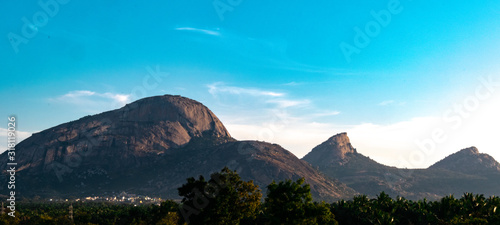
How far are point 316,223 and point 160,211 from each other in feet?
167

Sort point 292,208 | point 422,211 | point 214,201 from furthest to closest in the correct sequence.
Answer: point 422,211 < point 214,201 < point 292,208

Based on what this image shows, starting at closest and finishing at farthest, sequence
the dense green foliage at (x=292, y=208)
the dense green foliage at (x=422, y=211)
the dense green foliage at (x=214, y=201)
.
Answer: the dense green foliage at (x=292, y=208) → the dense green foliage at (x=422, y=211) → the dense green foliage at (x=214, y=201)

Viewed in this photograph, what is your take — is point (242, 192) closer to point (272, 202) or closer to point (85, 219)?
point (272, 202)

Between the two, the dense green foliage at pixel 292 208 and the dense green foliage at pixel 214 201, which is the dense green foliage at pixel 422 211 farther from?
the dense green foliage at pixel 214 201

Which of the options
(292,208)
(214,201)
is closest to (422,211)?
(292,208)

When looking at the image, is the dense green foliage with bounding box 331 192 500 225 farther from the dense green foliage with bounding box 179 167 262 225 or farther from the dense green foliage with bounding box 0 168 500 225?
the dense green foliage with bounding box 179 167 262 225

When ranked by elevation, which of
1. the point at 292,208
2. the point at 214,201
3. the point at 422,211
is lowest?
the point at 422,211

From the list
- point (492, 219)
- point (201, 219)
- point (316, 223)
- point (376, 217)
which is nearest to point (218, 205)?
point (201, 219)

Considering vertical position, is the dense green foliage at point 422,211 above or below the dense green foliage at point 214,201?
below

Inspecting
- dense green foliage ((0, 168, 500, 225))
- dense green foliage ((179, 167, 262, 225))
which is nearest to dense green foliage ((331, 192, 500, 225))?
dense green foliage ((0, 168, 500, 225))

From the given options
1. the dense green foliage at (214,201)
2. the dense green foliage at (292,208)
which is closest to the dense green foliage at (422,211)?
the dense green foliage at (292,208)

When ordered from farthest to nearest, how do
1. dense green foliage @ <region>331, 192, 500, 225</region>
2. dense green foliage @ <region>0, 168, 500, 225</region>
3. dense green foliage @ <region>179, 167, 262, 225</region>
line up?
dense green foliage @ <region>179, 167, 262, 225</region> → dense green foliage @ <region>331, 192, 500, 225</region> → dense green foliage @ <region>0, 168, 500, 225</region>

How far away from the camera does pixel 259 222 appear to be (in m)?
79.9

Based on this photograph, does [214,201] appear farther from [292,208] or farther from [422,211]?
[422,211]
